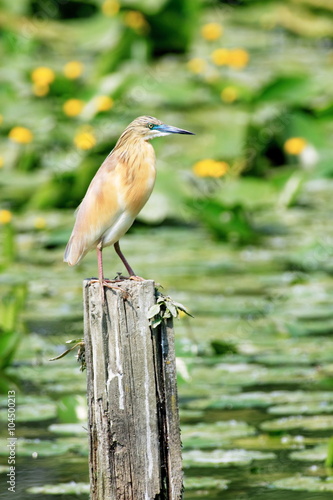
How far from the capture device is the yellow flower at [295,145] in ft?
24.5

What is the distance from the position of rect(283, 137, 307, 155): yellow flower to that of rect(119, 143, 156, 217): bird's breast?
479 centimetres

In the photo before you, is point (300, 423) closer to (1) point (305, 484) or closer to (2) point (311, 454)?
(2) point (311, 454)

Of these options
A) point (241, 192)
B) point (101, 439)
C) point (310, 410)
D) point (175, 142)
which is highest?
point (175, 142)

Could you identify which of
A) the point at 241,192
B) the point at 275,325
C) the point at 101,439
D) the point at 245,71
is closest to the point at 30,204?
the point at 241,192

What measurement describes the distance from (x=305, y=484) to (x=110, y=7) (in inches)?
238

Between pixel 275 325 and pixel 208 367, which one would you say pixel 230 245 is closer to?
pixel 275 325

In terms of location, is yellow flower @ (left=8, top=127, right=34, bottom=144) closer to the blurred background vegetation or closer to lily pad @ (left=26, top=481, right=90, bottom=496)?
the blurred background vegetation

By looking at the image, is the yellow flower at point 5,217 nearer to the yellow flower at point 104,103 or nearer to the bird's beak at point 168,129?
the yellow flower at point 104,103

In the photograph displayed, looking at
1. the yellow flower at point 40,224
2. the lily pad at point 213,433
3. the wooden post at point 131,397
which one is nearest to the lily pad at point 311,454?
the lily pad at point 213,433

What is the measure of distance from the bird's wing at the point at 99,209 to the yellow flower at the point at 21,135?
4421mm

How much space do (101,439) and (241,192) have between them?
14.2 feet

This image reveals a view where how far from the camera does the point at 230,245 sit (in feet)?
21.2

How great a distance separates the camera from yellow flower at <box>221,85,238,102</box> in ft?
26.0

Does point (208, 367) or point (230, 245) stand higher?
point (230, 245)
